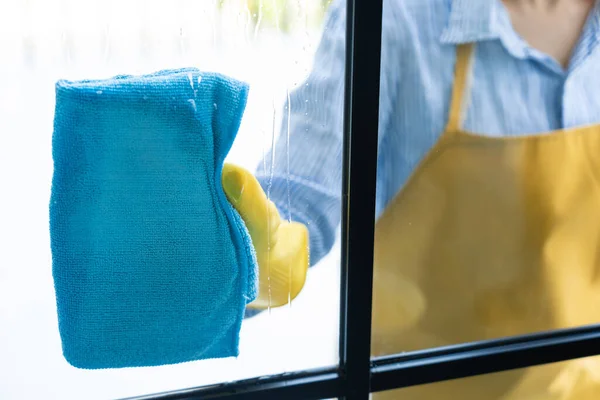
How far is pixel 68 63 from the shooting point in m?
0.55

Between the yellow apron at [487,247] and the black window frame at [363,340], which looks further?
the yellow apron at [487,247]

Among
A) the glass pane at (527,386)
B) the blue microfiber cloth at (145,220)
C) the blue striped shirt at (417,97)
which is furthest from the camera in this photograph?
the glass pane at (527,386)

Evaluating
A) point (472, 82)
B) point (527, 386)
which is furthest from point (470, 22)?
point (527, 386)

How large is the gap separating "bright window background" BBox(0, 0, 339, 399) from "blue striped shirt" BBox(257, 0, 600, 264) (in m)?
0.03

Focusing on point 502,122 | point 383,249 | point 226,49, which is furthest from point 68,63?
point 502,122

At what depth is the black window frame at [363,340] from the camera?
58cm

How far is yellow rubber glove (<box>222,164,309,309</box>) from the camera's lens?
0.59 metres

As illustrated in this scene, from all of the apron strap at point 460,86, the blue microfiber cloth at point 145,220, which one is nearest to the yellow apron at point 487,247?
the apron strap at point 460,86

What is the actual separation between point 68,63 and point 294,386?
434 millimetres

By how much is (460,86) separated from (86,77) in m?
0.44

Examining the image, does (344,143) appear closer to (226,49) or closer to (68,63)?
(226,49)

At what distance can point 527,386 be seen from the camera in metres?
0.79

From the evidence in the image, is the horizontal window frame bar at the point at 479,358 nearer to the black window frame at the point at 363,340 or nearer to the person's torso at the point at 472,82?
the black window frame at the point at 363,340

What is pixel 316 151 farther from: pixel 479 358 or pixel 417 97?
pixel 479 358
